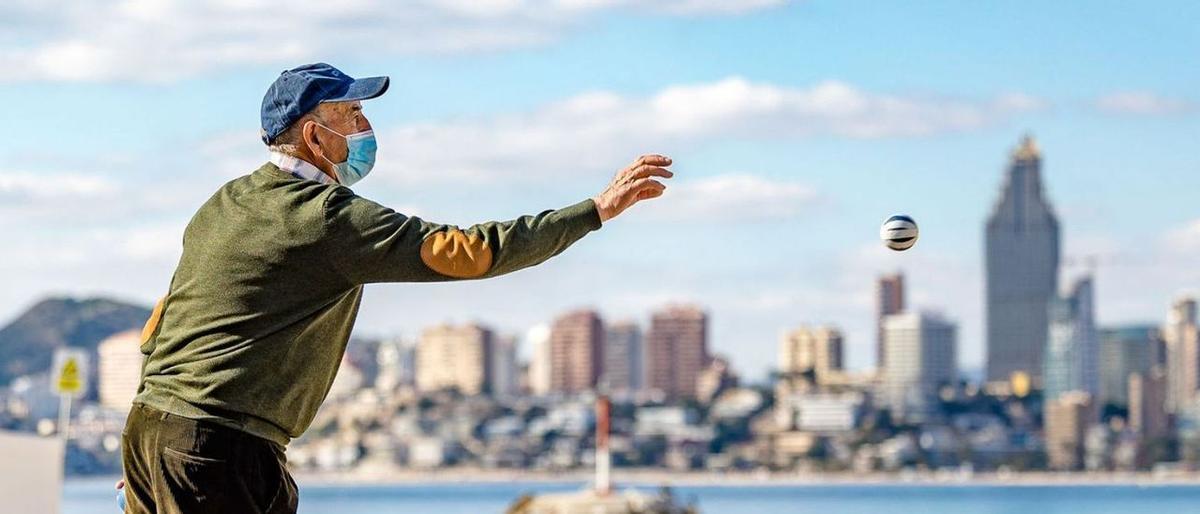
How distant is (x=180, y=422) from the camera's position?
3861mm

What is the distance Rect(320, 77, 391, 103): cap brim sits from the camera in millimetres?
3924

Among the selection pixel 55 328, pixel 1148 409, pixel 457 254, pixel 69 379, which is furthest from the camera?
pixel 1148 409

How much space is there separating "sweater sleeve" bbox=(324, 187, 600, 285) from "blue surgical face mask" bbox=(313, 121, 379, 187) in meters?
0.16

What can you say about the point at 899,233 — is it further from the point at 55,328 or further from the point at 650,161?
the point at 55,328

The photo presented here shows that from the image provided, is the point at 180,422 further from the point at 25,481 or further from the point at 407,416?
the point at 407,416

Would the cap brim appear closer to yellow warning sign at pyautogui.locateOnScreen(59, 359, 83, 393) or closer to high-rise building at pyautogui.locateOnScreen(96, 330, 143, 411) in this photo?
yellow warning sign at pyautogui.locateOnScreen(59, 359, 83, 393)

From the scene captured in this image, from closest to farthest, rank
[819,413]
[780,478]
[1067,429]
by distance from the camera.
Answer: [780,478]
[819,413]
[1067,429]

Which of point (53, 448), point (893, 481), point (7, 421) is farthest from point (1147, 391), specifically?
point (53, 448)

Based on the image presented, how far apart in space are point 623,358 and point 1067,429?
127ft

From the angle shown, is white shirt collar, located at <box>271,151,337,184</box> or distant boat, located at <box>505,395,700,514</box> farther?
distant boat, located at <box>505,395,700,514</box>

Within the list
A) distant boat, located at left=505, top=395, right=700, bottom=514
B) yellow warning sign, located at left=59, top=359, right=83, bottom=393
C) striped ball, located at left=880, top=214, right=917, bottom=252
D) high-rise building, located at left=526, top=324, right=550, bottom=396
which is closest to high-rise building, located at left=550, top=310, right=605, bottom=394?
high-rise building, located at left=526, top=324, right=550, bottom=396

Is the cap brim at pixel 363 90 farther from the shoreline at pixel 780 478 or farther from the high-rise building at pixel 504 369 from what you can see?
the high-rise building at pixel 504 369

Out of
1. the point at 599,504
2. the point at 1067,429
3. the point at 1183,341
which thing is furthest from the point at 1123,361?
the point at 599,504

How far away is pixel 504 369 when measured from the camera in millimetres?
190375
